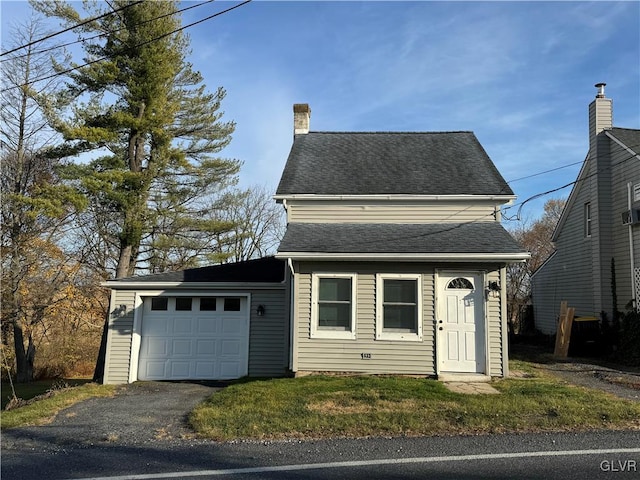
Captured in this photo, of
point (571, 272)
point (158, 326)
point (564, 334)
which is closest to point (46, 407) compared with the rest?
point (158, 326)

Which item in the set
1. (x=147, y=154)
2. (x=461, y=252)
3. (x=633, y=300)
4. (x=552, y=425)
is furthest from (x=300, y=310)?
(x=147, y=154)

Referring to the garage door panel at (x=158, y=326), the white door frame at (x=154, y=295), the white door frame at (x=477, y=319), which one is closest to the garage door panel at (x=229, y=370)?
the white door frame at (x=154, y=295)

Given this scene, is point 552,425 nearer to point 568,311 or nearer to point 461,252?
point 461,252

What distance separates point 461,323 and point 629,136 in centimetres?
893

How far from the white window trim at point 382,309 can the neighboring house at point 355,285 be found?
0.02m

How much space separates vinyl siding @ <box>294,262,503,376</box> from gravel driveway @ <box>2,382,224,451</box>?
235 centimetres

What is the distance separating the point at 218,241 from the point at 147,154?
5.43 m

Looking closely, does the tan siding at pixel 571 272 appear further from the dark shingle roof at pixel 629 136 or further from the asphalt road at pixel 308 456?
the asphalt road at pixel 308 456

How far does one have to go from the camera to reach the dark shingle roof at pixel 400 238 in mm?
9953

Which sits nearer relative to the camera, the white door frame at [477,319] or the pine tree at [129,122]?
the white door frame at [477,319]

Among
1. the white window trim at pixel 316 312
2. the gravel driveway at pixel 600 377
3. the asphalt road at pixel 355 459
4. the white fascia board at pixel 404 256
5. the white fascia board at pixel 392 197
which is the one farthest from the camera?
the white fascia board at pixel 392 197

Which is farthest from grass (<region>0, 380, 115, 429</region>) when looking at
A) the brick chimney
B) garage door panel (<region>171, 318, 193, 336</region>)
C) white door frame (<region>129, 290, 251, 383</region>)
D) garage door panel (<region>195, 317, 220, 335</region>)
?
the brick chimney

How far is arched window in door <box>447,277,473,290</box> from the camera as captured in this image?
10.2m

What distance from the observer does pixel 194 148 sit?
19.2 m
